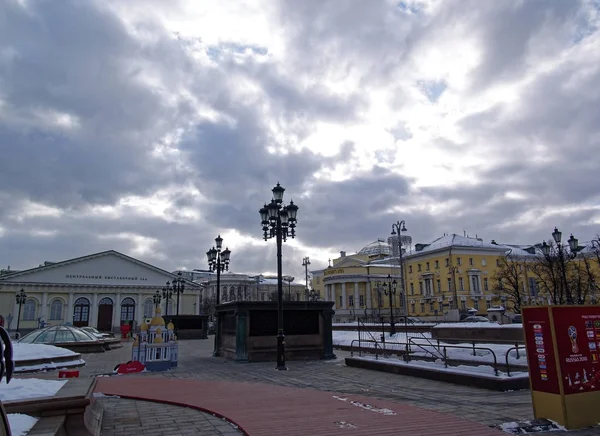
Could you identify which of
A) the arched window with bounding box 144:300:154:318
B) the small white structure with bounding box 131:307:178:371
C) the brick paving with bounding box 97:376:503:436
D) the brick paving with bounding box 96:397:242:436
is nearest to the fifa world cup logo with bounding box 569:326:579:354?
the brick paving with bounding box 97:376:503:436

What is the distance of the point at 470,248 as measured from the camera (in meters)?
76.8

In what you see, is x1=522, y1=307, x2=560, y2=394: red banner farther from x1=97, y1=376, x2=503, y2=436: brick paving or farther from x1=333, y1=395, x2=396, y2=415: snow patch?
x1=333, y1=395, x2=396, y2=415: snow patch

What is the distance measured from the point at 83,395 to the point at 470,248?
76970mm

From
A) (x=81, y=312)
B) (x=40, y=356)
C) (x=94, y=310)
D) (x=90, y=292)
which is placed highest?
(x=90, y=292)

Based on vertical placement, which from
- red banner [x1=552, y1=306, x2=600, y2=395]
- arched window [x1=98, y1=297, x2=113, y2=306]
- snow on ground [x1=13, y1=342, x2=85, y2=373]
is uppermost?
arched window [x1=98, y1=297, x2=113, y2=306]

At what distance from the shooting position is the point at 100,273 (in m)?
77.7

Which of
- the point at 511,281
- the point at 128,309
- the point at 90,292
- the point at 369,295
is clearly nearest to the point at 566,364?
the point at 511,281

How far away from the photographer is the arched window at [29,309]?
6988cm

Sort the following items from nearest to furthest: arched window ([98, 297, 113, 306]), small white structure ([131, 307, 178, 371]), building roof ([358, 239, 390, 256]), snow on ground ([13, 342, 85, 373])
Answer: snow on ground ([13, 342, 85, 373]) → small white structure ([131, 307, 178, 371]) → arched window ([98, 297, 113, 306]) → building roof ([358, 239, 390, 256])

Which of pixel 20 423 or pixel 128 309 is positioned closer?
pixel 20 423

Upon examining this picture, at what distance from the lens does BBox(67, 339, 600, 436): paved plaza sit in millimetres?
8547

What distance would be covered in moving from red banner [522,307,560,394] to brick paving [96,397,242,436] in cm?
512

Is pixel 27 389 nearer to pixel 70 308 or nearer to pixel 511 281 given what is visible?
pixel 511 281

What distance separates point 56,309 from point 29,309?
12.3ft
